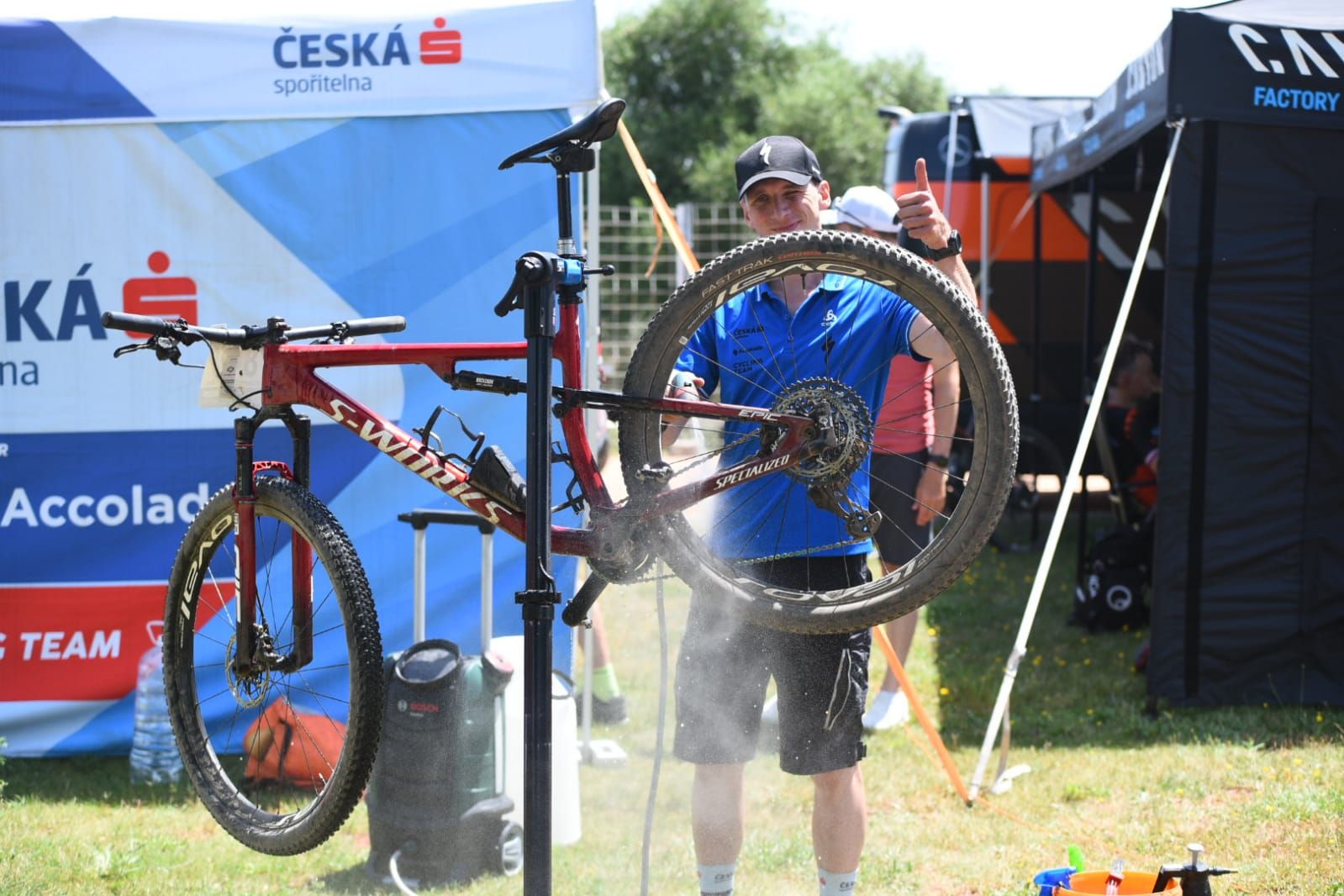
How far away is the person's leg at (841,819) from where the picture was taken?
2812 mm

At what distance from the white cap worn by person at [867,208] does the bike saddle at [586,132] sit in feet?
6.72

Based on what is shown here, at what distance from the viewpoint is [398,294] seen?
4.57 metres

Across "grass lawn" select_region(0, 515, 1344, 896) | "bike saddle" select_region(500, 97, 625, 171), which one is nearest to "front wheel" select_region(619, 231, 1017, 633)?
"bike saddle" select_region(500, 97, 625, 171)

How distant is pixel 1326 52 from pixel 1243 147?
0.41m

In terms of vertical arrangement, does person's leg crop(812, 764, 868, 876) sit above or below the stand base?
above

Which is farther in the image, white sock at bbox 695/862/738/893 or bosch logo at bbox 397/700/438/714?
bosch logo at bbox 397/700/438/714

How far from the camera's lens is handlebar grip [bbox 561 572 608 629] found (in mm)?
2621

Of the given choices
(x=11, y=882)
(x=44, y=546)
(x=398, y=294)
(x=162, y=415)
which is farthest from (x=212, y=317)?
(x=11, y=882)

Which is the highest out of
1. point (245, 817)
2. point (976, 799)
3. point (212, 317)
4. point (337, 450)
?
point (212, 317)

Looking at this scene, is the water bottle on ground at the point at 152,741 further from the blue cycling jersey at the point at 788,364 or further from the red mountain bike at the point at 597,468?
the blue cycling jersey at the point at 788,364

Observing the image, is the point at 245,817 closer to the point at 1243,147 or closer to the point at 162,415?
the point at 162,415

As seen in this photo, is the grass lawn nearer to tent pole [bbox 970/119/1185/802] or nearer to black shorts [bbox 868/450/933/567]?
tent pole [bbox 970/119/1185/802]

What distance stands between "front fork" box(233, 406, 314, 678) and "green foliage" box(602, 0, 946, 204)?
22393mm

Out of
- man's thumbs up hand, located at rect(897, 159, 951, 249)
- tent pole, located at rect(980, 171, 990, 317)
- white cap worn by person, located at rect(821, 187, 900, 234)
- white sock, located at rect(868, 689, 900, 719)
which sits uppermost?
tent pole, located at rect(980, 171, 990, 317)
